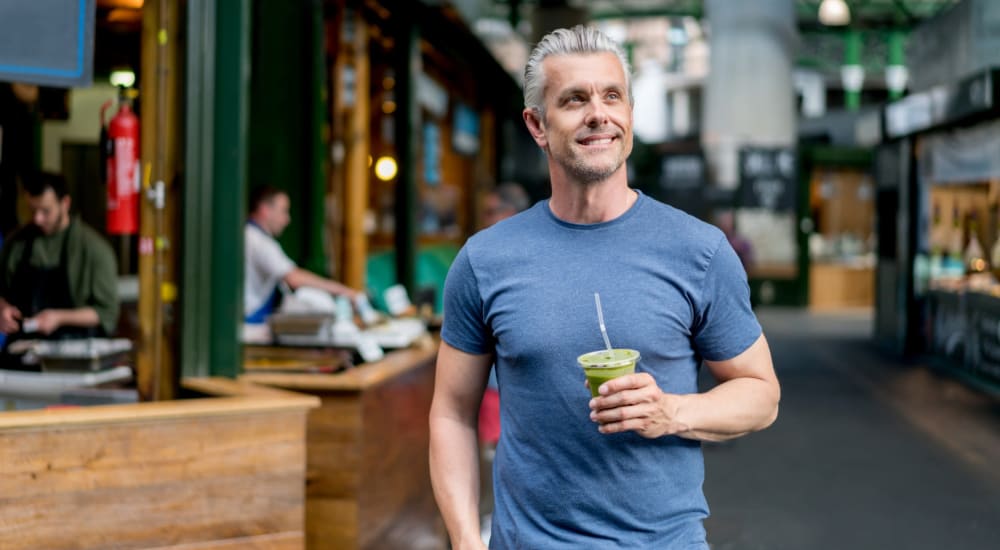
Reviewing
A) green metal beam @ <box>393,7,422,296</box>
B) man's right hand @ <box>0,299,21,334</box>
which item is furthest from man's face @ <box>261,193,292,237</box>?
man's right hand @ <box>0,299,21,334</box>

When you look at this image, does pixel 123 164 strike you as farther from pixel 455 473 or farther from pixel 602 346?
pixel 602 346

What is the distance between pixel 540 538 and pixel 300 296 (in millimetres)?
3898

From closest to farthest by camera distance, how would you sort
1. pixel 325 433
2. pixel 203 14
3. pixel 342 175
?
pixel 203 14 → pixel 325 433 → pixel 342 175

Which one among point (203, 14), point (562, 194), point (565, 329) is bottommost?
point (565, 329)

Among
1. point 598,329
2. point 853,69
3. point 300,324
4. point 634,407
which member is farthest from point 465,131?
point 853,69

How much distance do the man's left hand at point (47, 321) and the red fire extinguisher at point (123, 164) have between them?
488 mm

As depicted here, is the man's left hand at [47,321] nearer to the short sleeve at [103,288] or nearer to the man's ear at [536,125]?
the short sleeve at [103,288]

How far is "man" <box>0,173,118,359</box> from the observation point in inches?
176

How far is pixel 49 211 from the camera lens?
15.1 ft

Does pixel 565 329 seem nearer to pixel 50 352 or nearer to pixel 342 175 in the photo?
pixel 50 352

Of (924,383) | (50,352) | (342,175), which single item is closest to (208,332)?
(50,352)

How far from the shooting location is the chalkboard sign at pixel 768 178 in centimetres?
2175

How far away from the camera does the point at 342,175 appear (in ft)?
31.7

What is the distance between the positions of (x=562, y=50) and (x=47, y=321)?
3170 mm
